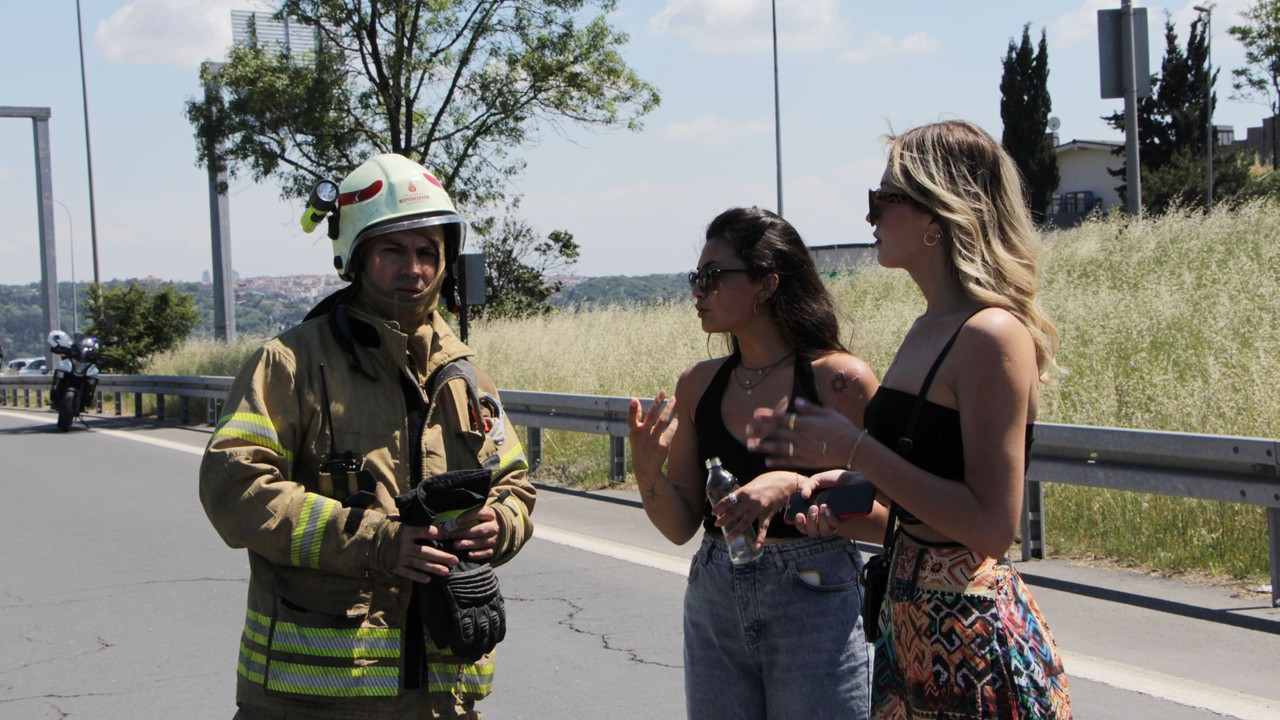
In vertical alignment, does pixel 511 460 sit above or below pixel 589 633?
above

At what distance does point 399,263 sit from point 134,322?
29177 millimetres

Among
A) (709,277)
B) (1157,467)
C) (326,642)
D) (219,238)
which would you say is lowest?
(1157,467)

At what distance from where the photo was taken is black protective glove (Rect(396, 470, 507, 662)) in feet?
8.61

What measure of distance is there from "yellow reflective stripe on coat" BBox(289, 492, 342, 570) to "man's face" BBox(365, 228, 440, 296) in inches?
21.0

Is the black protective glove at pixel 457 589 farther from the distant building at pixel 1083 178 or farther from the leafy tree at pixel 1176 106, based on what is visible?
the distant building at pixel 1083 178

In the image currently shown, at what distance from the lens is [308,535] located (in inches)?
104

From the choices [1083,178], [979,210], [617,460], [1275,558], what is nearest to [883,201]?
[979,210]

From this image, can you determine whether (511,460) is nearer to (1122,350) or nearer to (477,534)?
(477,534)

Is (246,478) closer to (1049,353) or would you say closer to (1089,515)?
(1049,353)

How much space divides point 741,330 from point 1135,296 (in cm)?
1209

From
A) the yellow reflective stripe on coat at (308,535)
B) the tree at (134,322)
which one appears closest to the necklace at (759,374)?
the yellow reflective stripe on coat at (308,535)

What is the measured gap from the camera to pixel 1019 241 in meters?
Result: 2.68

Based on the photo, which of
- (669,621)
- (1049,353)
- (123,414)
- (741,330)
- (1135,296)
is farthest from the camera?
(123,414)

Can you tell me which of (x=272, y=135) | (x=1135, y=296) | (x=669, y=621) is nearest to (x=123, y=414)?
(x=272, y=135)
